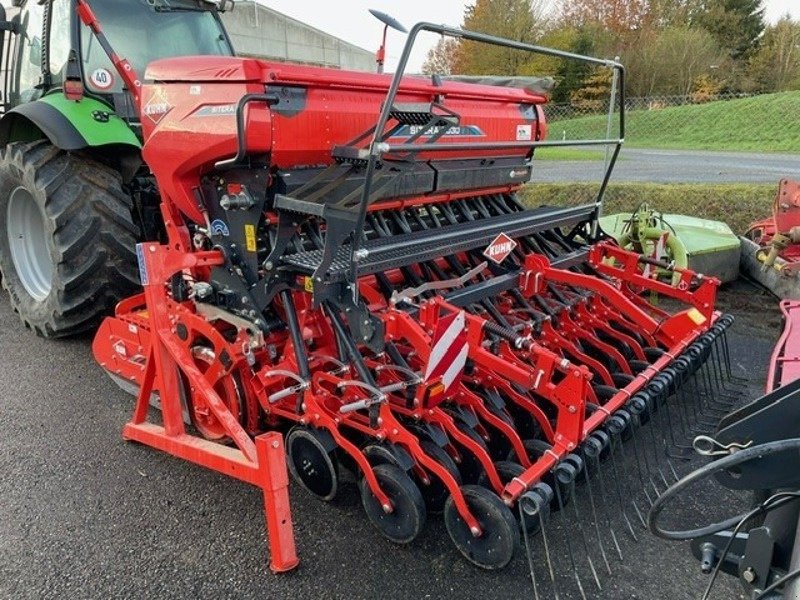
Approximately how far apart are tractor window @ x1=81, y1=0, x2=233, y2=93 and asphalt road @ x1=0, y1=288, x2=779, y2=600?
2259mm

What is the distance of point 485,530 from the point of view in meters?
2.26

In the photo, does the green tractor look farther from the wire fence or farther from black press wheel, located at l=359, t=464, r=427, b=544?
the wire fence

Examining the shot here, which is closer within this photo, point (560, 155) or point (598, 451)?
point (598, 451)

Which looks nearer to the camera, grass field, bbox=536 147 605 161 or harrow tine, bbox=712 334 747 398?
harrow tine, bbox=712 334 747 398

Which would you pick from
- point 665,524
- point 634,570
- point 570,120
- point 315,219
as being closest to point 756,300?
point 665,524

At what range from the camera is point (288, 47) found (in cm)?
2138

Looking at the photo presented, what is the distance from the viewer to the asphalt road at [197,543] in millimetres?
2285

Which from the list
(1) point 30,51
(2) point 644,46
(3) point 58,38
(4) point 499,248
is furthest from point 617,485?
(2) point 644,46

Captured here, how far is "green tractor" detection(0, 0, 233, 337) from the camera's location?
3.77 metres

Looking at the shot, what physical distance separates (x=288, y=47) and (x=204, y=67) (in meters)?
20.3

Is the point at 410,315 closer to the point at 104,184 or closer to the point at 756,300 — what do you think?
the point at 104,184

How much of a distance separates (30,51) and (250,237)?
3092mm

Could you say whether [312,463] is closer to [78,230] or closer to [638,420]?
[638,420]

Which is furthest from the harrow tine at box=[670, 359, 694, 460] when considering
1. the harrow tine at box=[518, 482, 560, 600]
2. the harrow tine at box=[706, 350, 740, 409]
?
the harrow tine at box=[518, 482, 560, 600]
